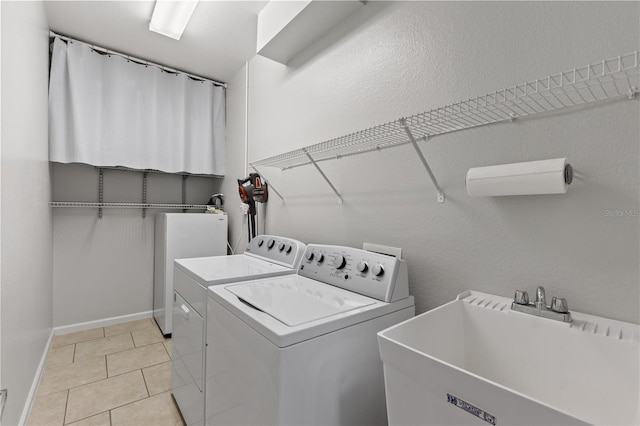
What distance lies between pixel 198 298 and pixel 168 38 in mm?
2354

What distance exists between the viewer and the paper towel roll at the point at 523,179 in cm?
86

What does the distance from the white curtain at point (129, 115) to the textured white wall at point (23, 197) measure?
8.8 inches

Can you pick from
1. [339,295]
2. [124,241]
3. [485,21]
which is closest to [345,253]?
[339,295]

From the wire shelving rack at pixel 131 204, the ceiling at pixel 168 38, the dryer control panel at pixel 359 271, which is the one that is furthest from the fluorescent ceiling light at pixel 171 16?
the dryer control panel at pixel 359 271

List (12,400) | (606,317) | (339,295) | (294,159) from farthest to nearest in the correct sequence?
(294,159)
(12,400)
(339,295)
(606,317)

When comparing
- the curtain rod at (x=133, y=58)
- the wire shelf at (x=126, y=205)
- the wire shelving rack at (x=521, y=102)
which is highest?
the curtain rod at (x=133, y=58)

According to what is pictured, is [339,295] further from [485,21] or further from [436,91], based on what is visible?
[485,21]

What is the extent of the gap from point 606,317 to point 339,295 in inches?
34.3

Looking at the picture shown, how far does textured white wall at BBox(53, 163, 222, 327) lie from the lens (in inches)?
110

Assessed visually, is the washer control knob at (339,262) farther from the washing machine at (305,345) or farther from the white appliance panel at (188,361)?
the white appliance panel at (188,361)

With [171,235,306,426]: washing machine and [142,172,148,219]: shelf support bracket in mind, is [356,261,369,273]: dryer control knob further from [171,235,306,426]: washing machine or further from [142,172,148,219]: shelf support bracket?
[142,172,148,219]: shelf support bracket

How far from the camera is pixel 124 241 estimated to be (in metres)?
3.12

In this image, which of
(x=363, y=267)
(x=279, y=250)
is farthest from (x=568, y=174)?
(x=279, y=250)

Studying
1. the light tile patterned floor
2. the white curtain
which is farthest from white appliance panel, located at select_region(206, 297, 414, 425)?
the white curtain
